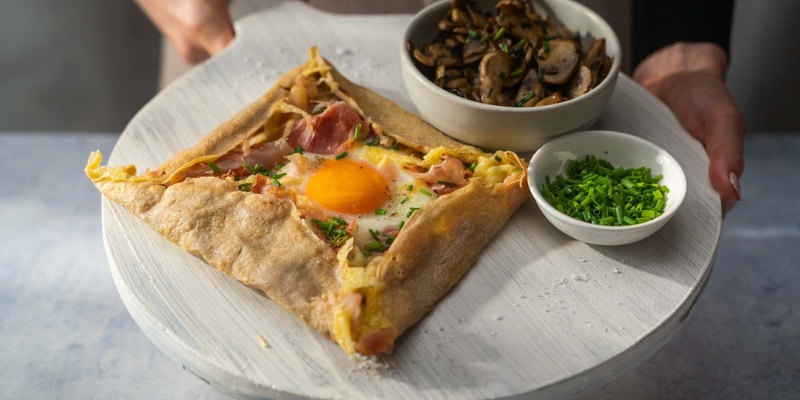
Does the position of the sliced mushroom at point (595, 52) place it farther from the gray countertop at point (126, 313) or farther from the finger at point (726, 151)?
the gray countertop at point (126, 313)

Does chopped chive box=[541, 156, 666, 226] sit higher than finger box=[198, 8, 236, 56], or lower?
lower

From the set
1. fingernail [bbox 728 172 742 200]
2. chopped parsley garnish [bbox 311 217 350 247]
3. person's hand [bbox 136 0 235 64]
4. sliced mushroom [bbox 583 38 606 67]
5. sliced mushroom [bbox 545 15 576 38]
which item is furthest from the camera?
person's hand [bbox 136 0 235 64]

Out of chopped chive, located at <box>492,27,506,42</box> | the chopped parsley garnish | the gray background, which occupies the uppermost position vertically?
chopped chive, located at <box>492,27,506,42</box>

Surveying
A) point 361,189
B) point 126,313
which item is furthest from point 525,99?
point 126,313

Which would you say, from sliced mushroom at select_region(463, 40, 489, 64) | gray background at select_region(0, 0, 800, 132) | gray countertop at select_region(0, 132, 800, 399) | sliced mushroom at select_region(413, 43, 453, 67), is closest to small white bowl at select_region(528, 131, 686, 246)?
sliced mushroom at select_region(463, 40, 489, 64)

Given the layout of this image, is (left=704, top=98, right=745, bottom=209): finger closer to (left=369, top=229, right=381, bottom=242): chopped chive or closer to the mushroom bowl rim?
the mushroom bowl rim

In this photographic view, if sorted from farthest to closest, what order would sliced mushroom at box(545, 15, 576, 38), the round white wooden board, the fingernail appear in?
1. sliced mushroom at box(545, 15, 576, 38)
2. the fingernail
3. the round white wooden board

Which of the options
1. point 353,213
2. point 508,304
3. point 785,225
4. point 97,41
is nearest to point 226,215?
point 353,213
